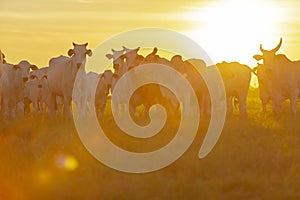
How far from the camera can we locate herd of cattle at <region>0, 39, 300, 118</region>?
74.7 ft

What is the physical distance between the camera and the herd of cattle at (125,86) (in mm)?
22766

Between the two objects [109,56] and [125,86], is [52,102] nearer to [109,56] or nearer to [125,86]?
[109,56]

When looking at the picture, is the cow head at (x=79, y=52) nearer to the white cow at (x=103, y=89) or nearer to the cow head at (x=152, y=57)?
the cow head at (x=152, y=57)

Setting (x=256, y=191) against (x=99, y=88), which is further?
(x=99, y=88)

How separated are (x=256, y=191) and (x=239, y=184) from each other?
16.5 inches

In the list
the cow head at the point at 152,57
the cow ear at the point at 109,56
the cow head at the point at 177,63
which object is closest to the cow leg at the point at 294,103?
the cow head at the point at 177,63

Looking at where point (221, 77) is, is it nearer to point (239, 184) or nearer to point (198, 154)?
point (198, 154)

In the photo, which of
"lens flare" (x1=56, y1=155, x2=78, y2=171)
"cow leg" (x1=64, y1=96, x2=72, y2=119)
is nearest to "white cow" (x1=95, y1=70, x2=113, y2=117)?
"cow leg" (x1=64, y1=96, x2=72, y2=119)

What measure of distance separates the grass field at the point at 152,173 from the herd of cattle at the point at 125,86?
7.27 m

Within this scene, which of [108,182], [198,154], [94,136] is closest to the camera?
[108,182]

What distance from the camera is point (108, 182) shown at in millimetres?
10773

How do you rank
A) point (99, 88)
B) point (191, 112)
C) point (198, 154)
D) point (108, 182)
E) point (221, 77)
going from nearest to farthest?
point (108, 182), point (198, 154), point (191, 112), point (221, 77), point (99, 88)

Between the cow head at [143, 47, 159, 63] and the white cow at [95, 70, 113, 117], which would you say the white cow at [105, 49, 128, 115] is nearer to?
the cow head at [143, 47, 159, 63]

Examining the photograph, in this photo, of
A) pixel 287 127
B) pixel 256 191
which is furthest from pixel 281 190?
pixel 287 127
